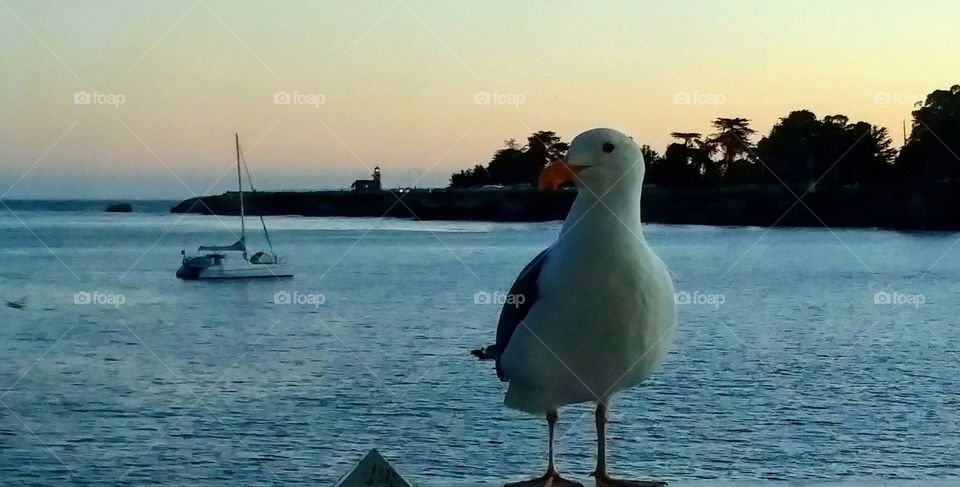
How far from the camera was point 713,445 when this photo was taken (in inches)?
809

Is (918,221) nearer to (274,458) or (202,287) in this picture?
(202,287)

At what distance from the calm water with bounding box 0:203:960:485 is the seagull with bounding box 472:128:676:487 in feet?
27.1

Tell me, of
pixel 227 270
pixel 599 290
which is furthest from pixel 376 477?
pixel 227 270

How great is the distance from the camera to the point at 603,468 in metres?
3.46

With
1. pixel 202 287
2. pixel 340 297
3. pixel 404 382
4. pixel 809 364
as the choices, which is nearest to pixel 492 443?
pixel 404 382

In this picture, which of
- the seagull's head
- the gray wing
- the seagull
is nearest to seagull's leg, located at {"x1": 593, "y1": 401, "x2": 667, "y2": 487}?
the seagull

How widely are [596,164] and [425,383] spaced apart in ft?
71.5

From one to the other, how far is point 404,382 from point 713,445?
24.4ft

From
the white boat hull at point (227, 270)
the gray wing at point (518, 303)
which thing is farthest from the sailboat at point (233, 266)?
the gray wing at point (518, 303)

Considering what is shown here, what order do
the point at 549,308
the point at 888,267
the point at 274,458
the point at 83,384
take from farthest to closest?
the point at 888,267, the point at 83,384, the point at 274,458, the point at 549,308

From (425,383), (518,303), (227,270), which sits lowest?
(425,383)

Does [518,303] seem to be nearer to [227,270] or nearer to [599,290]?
[599,290]

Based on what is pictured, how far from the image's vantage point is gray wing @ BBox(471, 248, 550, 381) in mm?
3385

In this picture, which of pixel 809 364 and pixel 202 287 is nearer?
pixel 809 364
